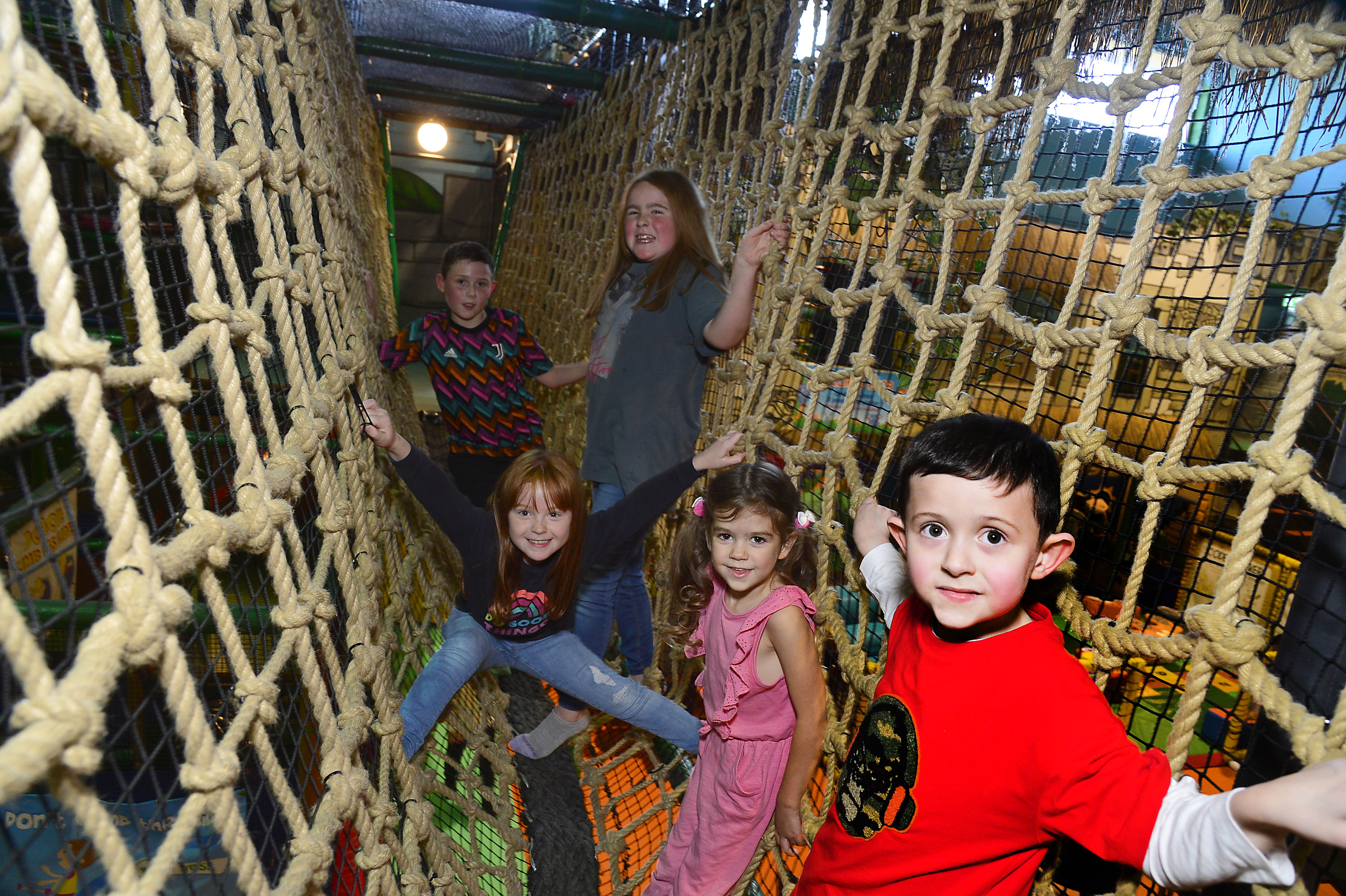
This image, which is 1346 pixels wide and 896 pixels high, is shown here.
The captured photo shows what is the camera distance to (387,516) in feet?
4.75

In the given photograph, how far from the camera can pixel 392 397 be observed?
6.84 ft

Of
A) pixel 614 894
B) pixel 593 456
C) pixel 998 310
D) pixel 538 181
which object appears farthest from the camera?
pixel 538 181

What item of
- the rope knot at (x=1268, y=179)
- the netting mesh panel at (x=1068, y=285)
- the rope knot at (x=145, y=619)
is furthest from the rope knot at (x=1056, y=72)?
the rope knot at (x=145, y=619)

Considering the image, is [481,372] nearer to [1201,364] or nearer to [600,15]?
[600,15]

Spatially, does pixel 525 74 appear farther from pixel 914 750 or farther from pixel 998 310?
pixel 914 750

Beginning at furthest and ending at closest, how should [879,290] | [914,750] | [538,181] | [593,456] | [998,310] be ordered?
1. [538,181]
2. [593,456]
3. [879,290]
4. [998,310]
5. [914,750]

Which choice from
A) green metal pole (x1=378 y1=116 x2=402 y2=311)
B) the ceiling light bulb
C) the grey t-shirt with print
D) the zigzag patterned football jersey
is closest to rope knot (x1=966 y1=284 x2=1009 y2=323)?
the grey t-shirt with print

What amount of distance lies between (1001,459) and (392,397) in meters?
1.77

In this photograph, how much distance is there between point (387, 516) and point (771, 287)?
818 millimetres

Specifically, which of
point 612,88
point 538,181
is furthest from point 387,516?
point 538,181

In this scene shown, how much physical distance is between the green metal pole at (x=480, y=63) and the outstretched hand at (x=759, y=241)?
155 cm

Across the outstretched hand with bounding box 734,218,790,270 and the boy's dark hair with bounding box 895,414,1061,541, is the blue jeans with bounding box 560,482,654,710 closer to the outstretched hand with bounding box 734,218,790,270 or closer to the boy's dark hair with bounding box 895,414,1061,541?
the outstretched hand with bounding box 734,218,790,270

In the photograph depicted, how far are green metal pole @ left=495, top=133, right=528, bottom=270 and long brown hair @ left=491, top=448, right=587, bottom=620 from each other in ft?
9.31

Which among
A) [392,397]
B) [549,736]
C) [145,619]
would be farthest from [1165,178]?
[392,397]
